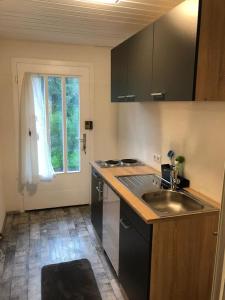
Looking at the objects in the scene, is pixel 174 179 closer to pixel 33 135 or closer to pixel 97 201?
pixel 97 201

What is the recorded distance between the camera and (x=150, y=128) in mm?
2709

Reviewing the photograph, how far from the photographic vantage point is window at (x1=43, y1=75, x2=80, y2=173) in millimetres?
3338

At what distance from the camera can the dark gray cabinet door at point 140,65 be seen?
191 cm

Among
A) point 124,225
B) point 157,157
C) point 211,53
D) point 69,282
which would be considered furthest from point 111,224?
point 211,53

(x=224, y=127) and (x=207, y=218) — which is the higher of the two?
(x=224, y=127)

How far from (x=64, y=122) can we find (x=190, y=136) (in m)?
1.96

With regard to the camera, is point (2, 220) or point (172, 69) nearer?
point (172, 69)

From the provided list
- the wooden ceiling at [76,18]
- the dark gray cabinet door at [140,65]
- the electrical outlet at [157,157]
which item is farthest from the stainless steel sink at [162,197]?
the wooden ceiling at [76,18]

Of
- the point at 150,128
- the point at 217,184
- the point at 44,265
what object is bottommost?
the point at 44,265

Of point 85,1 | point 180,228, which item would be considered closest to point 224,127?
point 180,228

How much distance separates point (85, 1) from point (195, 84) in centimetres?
113

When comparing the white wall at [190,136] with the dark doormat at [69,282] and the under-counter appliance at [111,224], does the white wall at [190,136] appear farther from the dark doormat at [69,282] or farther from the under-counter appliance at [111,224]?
the dark doormat at [69,282]

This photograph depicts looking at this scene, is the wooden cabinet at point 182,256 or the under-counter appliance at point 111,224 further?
the under-counter appliance at point 111,224

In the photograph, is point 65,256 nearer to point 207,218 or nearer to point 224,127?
point 207,218
